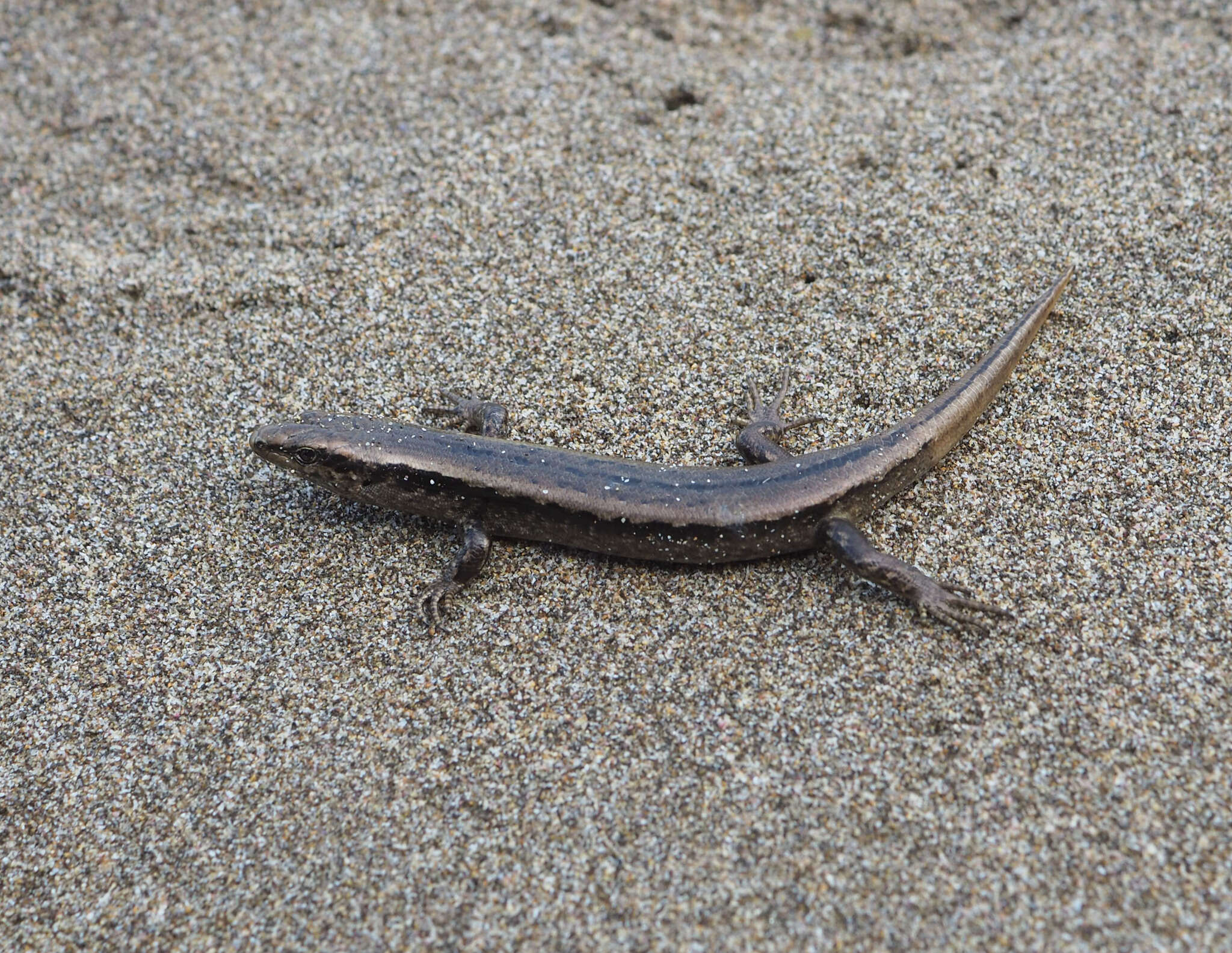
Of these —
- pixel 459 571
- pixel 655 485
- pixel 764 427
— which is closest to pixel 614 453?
pixel 655 485

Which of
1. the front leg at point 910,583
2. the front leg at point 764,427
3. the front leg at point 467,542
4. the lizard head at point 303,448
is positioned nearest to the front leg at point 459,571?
the front leg at point 467,542

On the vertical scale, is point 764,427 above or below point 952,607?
above

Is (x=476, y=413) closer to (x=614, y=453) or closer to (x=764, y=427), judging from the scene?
(x=614, y=453)

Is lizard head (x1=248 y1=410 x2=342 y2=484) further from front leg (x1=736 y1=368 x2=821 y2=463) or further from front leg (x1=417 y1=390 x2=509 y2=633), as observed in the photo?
front leg (x1=736 y1=368 x2=821 y2=463)

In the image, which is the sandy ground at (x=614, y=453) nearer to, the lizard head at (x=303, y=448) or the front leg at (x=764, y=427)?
the front leg at (x=764, y=427)

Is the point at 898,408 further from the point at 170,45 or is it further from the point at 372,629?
the point at 170,45

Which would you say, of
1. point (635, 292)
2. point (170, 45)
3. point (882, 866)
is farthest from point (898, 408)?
point (170, 45)
